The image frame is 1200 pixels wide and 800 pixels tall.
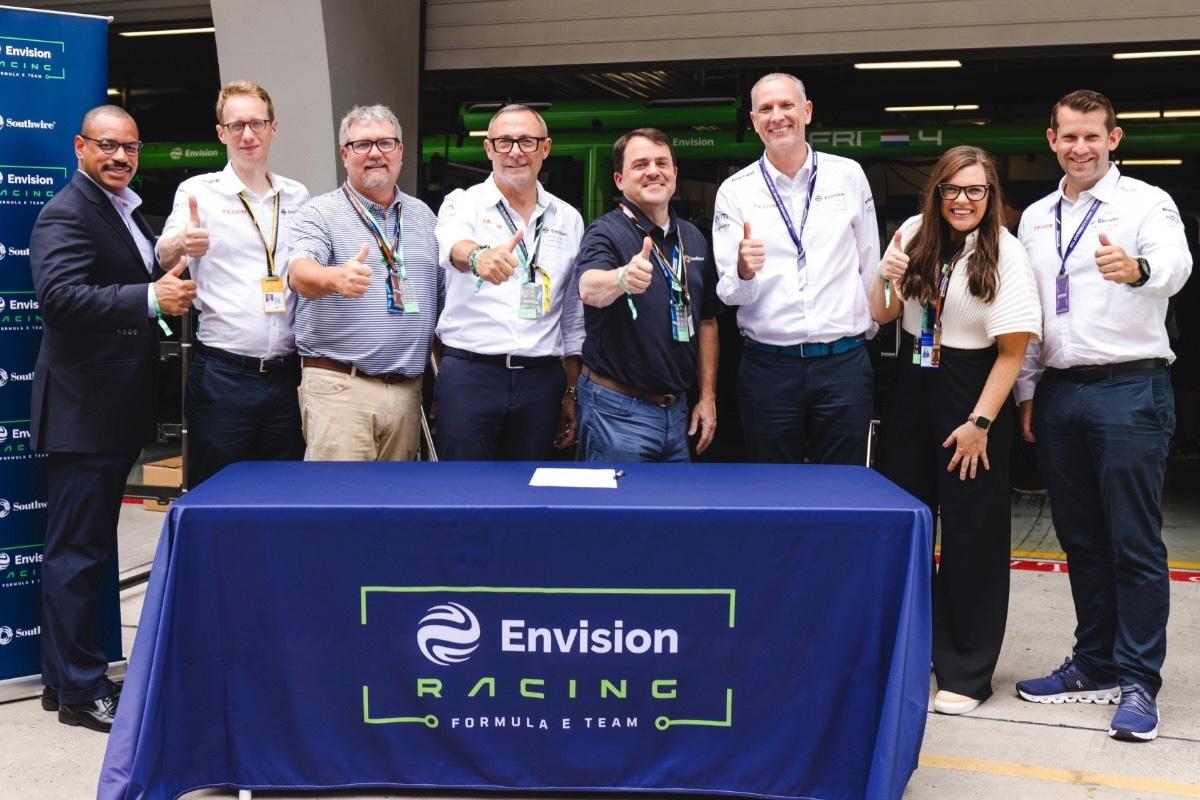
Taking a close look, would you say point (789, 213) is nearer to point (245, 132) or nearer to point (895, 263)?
point (895, 263)

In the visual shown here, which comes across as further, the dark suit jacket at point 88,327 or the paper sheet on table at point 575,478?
the dark suit jacket at point 88,327

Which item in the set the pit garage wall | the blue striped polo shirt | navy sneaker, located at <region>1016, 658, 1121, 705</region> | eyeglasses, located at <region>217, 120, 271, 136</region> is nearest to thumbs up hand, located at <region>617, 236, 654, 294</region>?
the blue striped polo shirt

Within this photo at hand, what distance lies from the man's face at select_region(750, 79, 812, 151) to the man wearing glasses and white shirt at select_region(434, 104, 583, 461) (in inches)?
26.9

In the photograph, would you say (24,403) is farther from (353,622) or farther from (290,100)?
(290,100)

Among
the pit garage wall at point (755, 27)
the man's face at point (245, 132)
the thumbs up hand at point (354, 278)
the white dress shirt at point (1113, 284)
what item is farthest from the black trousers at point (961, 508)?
the pit garage wall at point (755, 27)

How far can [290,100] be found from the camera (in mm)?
6348

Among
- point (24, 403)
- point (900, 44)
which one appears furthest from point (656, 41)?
point (24, 403)

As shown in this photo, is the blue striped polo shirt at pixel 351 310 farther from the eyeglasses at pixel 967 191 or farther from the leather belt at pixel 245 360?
the eyeglasses at pixel 967 191

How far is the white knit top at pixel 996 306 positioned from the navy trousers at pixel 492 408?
1166 millimetres

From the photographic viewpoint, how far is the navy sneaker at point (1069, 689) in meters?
3.72

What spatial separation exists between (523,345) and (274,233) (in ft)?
2.81

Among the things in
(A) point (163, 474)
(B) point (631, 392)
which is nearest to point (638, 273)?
(B) point (631, 392)

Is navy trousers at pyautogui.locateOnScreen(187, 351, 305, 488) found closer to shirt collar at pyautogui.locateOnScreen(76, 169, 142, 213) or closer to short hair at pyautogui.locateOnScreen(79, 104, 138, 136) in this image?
shirt collar at pyautogui.locateOnScreen(76, 169, 142, 213)

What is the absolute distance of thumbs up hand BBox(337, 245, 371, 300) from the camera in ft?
11.1
